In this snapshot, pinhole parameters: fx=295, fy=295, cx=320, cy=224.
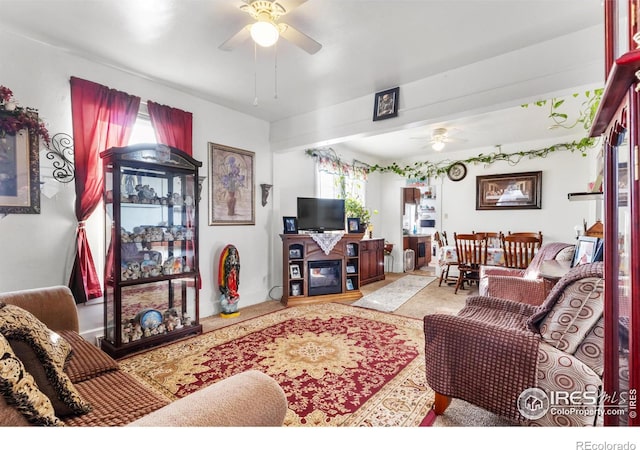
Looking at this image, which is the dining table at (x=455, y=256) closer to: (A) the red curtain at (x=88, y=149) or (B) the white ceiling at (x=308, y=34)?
(B) the white ceiling at (x=308, y=34)

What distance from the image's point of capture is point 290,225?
14.1 feet

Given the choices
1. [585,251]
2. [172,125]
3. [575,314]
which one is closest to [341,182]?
[172,125]

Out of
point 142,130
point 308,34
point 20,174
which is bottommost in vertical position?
point 20,174

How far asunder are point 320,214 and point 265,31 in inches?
117

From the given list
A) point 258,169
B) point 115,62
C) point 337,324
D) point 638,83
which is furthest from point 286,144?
point 638,83

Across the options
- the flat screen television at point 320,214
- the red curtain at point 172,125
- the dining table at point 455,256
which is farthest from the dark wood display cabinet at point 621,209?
the dining table at point 455,256

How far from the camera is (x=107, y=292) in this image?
260cm

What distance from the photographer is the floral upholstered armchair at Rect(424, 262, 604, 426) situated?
1206 mm

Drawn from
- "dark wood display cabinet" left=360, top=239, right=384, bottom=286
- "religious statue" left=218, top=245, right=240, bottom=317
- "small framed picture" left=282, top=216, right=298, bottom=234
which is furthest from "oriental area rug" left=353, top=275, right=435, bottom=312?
"religious statue" left=218, top=245, right=240, bottom=317

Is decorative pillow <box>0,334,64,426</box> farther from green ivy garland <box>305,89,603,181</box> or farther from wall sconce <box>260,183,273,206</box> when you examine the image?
green ivy garland <box>305,89,603,181</box>

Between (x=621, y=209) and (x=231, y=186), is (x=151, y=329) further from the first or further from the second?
(x=621, y=209)

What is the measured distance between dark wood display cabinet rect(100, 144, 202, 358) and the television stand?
1.35 m

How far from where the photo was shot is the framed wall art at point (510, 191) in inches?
205

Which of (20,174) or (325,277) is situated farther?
(325,277)
